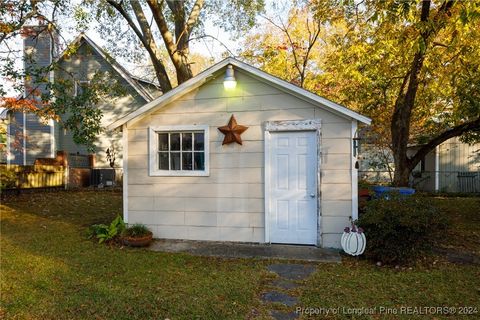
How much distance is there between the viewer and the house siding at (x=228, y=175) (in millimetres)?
6621

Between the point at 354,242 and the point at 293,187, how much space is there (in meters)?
1.57

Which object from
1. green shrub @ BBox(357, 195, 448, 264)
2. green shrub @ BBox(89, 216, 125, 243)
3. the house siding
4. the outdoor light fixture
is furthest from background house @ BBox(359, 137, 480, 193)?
green shrub @ BBox(89, 216, 125, 243)

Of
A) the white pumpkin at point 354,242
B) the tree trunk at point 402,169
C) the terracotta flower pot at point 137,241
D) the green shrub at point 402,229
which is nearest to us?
the green shrub at point 402,229

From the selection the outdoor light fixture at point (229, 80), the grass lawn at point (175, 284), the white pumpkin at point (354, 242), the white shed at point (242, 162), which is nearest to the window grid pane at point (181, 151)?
the white shed at point (242, 162)

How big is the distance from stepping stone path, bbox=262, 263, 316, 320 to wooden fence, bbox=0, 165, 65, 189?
Answer: 1117cm

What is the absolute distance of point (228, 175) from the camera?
23.4 ft

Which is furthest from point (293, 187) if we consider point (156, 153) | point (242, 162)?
point (156, 153)

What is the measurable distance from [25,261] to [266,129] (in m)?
5.00

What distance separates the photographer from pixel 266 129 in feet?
22.7

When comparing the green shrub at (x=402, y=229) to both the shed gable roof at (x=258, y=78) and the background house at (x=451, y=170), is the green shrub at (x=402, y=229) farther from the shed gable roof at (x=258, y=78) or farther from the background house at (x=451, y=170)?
the background house at (x=451, y=170)

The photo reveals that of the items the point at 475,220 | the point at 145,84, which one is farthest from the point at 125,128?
the point at 145,84

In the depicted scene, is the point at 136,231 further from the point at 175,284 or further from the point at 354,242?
the point at 354,242

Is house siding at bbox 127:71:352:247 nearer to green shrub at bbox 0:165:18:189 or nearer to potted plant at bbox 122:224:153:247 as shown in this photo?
potted plant at bbox 122:224:153:247

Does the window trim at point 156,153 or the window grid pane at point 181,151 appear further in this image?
the window grid pane at point 181,151
